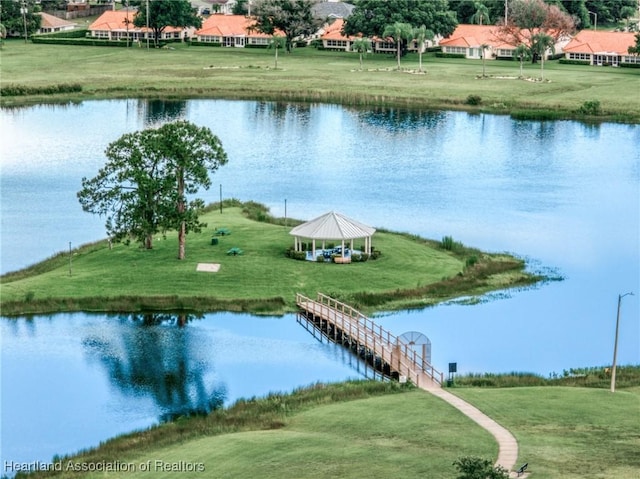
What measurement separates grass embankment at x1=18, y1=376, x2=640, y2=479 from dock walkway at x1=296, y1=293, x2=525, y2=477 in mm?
540

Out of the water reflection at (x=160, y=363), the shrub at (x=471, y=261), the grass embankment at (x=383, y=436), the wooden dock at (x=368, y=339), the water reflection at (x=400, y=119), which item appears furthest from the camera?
the water reflection at (x=400, y=119)

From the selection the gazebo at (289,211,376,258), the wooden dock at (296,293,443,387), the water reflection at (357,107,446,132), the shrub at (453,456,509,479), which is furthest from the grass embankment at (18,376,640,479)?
the water reflection at (357,107,446,132)

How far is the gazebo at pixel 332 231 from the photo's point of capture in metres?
93.0

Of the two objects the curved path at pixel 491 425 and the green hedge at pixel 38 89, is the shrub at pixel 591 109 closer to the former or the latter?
the green hedge at pixel 38 89

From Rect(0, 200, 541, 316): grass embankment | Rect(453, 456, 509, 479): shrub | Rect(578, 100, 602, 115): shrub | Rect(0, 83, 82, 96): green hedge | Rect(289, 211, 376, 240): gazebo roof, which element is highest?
Rect(0, 83, 82, 96): green hedge

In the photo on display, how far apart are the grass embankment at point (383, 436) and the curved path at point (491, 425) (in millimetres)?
381

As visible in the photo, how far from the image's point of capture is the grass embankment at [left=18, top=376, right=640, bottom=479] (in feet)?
185

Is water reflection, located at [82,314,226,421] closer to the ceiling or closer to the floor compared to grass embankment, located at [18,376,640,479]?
closer to the floor

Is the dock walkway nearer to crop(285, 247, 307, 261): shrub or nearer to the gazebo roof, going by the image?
crop(285, 247, 307, 261): shrub

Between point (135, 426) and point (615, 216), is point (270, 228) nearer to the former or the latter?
point (615, 216)

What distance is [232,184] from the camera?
124 metres

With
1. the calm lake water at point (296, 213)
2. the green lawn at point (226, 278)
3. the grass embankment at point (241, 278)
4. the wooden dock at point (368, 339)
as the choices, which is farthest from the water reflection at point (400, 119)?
the wooden dock at point (368, 339)

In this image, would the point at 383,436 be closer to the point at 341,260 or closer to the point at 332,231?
the point at 341,260

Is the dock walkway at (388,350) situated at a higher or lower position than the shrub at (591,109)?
lower
